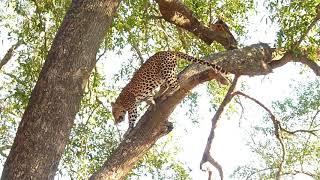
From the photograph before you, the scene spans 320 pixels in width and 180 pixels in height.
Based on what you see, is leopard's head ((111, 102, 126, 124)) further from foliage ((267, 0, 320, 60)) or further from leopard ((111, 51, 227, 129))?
foliage ((267, 0, 320, 60))

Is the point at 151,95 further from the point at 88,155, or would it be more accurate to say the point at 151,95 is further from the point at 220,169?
the point at 220,169

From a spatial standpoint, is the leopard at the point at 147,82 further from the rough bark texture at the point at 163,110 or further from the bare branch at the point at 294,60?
the bare branch at the point at 294,60

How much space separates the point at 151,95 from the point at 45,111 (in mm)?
3352

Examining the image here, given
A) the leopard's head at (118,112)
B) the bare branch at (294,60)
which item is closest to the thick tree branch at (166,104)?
the bare branch at (294,60)

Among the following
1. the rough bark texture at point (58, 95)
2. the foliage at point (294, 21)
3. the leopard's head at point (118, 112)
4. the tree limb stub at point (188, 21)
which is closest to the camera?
the rough bark texture at point (58, 95)

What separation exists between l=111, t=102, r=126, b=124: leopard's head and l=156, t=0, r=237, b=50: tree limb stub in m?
1.69

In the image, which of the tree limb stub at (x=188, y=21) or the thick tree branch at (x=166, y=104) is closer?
the thick tree branch at (x=166, y=104)

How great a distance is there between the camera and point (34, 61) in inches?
244

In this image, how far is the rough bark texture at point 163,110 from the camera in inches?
187

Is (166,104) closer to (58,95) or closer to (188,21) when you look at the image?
(188,21)

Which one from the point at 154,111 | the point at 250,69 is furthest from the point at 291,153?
the point at 154,111

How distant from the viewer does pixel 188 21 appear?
19.9 ft

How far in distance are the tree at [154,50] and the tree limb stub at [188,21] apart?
0.4 inches

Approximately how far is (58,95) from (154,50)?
434 cm
